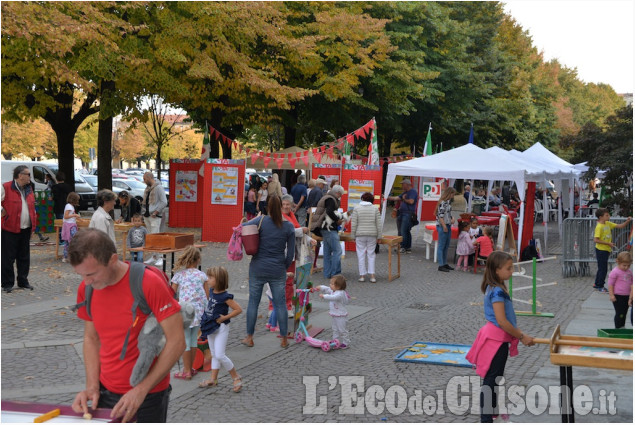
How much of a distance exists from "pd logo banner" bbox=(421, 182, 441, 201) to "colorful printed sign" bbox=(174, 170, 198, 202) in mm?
7447

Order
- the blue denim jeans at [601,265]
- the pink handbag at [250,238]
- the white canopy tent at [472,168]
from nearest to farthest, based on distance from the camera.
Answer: the pink handbag at [250,238] < the blue denim jeans at [601,265] < the white canopy tent at [472,168]

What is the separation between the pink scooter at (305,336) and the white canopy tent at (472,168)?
29.7 ft

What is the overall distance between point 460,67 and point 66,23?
26254 millimetres

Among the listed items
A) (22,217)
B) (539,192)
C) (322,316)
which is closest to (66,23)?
(22,217)

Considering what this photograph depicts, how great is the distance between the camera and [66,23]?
51.4 ft

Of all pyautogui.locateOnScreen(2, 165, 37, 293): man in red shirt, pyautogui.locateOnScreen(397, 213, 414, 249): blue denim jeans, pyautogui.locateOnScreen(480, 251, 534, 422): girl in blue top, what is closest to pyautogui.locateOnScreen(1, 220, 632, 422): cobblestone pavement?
pyautogui.locateOnScreen(2, 165, 37, 293): man in red shirt

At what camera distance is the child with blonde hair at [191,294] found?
297 inches

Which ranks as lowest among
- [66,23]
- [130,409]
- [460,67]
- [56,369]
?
[56,369]

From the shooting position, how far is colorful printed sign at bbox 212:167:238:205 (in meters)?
20.6

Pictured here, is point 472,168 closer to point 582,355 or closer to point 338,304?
point 338,304

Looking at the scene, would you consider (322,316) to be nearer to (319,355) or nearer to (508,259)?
(319,355)

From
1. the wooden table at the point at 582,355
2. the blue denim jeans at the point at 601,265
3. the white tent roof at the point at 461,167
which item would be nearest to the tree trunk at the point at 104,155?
the white tent roof at the point at 461,167

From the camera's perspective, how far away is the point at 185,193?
25.0 meters

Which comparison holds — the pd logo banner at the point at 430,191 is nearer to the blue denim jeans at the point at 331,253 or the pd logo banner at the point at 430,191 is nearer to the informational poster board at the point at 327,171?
the informational poster board at the point at 327,171
